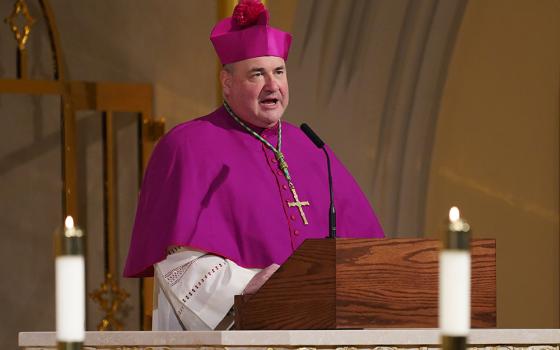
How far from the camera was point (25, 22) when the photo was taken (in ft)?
28.6

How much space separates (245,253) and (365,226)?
57 cm

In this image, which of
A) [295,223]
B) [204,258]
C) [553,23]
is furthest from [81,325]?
[553,23]

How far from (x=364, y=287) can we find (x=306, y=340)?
24cm

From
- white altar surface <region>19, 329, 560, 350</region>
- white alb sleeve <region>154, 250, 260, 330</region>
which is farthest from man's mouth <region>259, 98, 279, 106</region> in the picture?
white altar surface <region>19, 329, 560, 350</region>

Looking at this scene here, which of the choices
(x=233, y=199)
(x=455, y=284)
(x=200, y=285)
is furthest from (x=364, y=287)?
(x=455, y=284)

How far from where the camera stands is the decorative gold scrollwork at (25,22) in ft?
28.5

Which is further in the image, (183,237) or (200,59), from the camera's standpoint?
(200,59)

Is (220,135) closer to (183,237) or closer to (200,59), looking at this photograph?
(183,237)

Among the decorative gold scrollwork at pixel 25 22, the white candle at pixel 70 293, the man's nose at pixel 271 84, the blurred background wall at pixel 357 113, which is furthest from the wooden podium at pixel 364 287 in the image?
the decorative gold scrollwork at pixel 25 22

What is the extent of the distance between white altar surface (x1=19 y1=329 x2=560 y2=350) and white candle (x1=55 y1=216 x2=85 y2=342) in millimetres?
1344

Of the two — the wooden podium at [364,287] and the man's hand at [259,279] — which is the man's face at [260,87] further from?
the wooden podium at [364,287]

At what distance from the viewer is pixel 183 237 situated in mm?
4777

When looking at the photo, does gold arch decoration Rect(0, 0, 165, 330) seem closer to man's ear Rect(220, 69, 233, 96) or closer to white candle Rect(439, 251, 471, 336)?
man's ear Rect(220, 69, 233, 96)

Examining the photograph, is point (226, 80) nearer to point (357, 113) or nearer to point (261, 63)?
point (261, 63)
